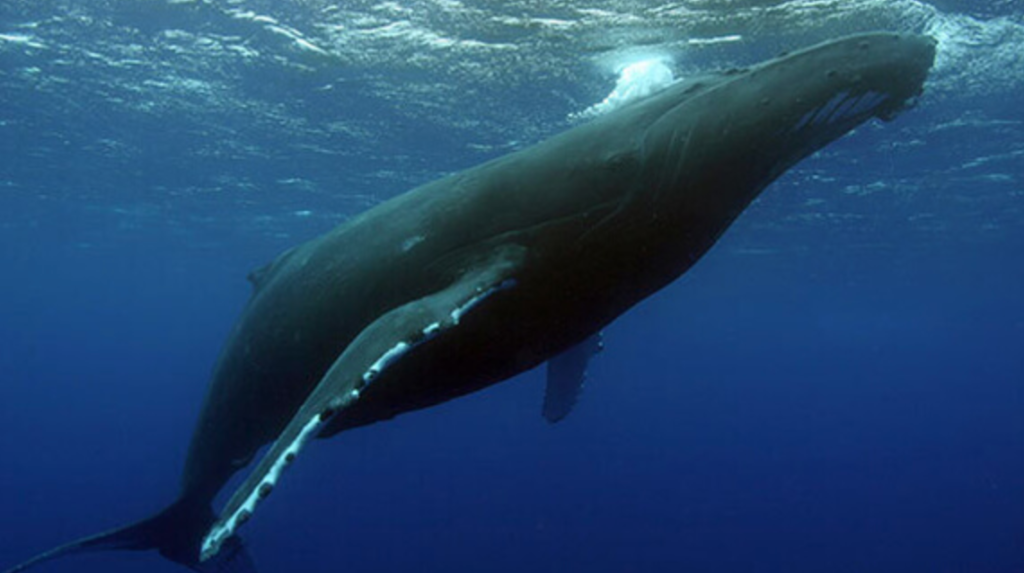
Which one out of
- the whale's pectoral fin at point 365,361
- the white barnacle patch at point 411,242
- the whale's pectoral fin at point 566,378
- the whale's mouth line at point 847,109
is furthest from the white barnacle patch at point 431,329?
the whale's pectoral fin at point 566,378

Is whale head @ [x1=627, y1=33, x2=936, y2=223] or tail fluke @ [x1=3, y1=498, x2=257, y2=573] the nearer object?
whale head @ [x1=627, y1=33, x2=936, y2=223]

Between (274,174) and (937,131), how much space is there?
23965 mm

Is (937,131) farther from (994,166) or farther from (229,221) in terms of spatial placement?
(229,221)

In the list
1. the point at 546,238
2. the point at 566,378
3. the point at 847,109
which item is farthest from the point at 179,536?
the point at 847,109

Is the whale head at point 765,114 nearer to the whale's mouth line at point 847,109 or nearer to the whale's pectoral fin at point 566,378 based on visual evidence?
the whale's mouth line at point 847,109

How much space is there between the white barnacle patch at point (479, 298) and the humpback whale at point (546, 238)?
1cm

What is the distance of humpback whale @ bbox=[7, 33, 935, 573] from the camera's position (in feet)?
13.6

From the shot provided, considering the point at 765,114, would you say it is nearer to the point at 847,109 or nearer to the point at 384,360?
the point at 847,109

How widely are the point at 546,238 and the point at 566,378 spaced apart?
4146mm

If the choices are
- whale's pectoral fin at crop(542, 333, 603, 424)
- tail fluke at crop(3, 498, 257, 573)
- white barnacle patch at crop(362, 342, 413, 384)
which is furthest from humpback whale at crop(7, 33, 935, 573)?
tail fluke at crop(3, 498, 257, 573)

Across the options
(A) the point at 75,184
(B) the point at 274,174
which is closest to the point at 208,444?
(B) the point at 274,174

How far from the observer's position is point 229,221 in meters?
43.7

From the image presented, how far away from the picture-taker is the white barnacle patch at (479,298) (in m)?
4.20

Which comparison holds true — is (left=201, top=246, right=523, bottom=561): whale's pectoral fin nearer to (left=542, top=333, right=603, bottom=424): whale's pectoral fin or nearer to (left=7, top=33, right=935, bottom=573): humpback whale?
(left=7, top=33, right=935, bottom=573): humpback whale
